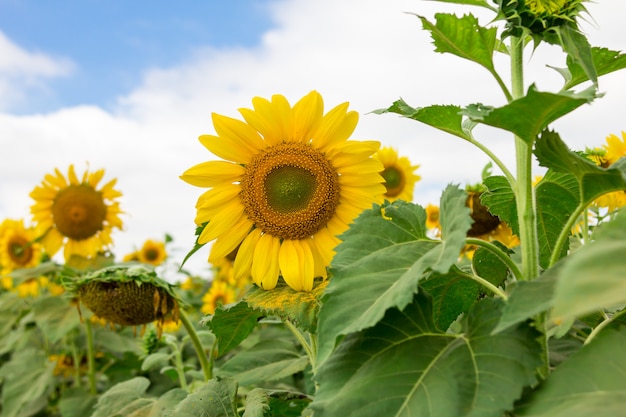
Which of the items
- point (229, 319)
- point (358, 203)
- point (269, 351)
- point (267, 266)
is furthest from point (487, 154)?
point (269, 351)

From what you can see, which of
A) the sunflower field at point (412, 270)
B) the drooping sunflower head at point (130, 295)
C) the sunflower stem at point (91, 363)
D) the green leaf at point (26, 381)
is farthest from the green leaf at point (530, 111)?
the green leaf at point (26, 381)

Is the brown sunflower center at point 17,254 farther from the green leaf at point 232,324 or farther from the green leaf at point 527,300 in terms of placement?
the green leaf at point 527,300

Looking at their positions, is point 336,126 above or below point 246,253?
above

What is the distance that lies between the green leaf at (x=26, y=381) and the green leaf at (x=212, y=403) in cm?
181

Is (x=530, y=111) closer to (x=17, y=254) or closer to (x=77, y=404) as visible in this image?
(x=77, y=404)

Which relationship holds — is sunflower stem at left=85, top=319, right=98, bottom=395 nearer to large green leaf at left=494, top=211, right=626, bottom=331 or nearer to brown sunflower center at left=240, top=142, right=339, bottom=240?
brown sunflower center at left=240, top=142, right=339, bottom=240

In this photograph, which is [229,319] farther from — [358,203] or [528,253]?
[528,253]

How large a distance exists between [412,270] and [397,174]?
7.26 feet

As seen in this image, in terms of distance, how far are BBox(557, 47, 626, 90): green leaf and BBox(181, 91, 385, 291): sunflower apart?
0.30m

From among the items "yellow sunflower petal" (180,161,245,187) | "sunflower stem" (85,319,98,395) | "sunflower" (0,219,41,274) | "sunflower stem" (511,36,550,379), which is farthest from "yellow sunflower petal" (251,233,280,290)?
"sunflower" (0,219,41,274)

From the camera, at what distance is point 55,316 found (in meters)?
2.52

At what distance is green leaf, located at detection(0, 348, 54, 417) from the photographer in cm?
264

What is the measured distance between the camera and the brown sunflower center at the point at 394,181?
9.38 ft

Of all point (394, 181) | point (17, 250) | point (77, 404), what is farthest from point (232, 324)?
point (17, 250)
